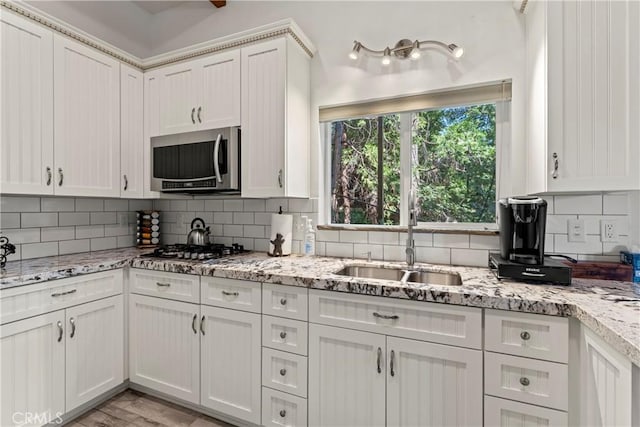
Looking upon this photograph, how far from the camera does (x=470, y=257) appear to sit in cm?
193

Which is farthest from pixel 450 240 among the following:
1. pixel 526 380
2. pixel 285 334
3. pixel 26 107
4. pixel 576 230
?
pixel 26 107

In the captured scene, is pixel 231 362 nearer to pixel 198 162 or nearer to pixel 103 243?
pixel 198 162

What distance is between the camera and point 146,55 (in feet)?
9.89

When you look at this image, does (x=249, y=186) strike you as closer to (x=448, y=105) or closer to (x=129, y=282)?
(x=129, y=282)

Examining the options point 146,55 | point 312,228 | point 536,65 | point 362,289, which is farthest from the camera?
point 146,55

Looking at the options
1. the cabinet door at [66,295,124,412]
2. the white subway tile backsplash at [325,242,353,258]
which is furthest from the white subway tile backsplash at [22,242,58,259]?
the white subway tile backsplash at [325,242,353,258]

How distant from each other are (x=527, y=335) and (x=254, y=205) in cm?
192

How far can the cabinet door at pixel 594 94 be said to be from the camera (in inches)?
52.0

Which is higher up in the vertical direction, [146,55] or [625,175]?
[146,55]

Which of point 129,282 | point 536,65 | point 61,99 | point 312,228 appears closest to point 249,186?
point 312,228

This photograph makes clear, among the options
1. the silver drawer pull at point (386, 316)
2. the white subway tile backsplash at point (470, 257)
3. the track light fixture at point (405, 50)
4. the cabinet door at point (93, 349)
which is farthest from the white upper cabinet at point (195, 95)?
the white subway tile backsplash at point (470, 257)

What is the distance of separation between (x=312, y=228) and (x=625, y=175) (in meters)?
1.68

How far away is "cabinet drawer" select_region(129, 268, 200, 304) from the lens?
1.90 m

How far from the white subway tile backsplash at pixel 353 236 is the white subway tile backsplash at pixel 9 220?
2.17 metres
